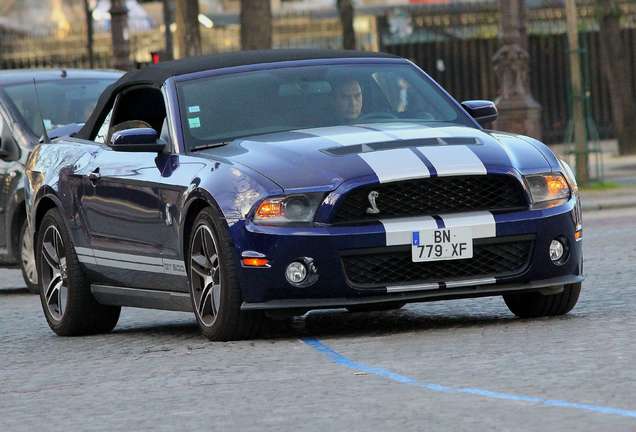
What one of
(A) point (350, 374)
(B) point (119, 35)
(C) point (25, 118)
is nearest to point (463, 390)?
(A) point (350, 374)

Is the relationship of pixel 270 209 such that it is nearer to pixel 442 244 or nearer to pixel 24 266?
pixel 442 244

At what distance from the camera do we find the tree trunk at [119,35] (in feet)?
101

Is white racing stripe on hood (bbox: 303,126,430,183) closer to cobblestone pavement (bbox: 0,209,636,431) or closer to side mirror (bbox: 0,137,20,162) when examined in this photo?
cobblestone pavement (bbox: 0,209,636,431)

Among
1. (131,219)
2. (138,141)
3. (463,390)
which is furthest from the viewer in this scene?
(131,219)

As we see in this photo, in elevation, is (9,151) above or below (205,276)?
above

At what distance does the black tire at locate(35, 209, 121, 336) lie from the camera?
10.7m

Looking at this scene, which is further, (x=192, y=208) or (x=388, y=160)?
(x=192, y=208)

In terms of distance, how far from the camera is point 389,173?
8.66 metres

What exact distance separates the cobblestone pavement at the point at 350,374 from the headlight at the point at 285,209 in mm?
610

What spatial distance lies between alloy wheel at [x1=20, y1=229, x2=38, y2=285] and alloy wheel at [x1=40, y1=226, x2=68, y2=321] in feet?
11.4

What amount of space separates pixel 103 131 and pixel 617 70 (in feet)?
67.3

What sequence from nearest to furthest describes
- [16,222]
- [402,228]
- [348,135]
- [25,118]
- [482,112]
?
[402,228] → [348,135] → [482,112] → [16,222] → [25,118]

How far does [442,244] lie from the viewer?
8703 millimetres

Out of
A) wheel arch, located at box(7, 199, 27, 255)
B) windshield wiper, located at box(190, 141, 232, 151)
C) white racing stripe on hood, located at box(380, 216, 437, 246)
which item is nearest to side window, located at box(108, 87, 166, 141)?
windshield wiper, located at box(190, 141, 232, 151)
